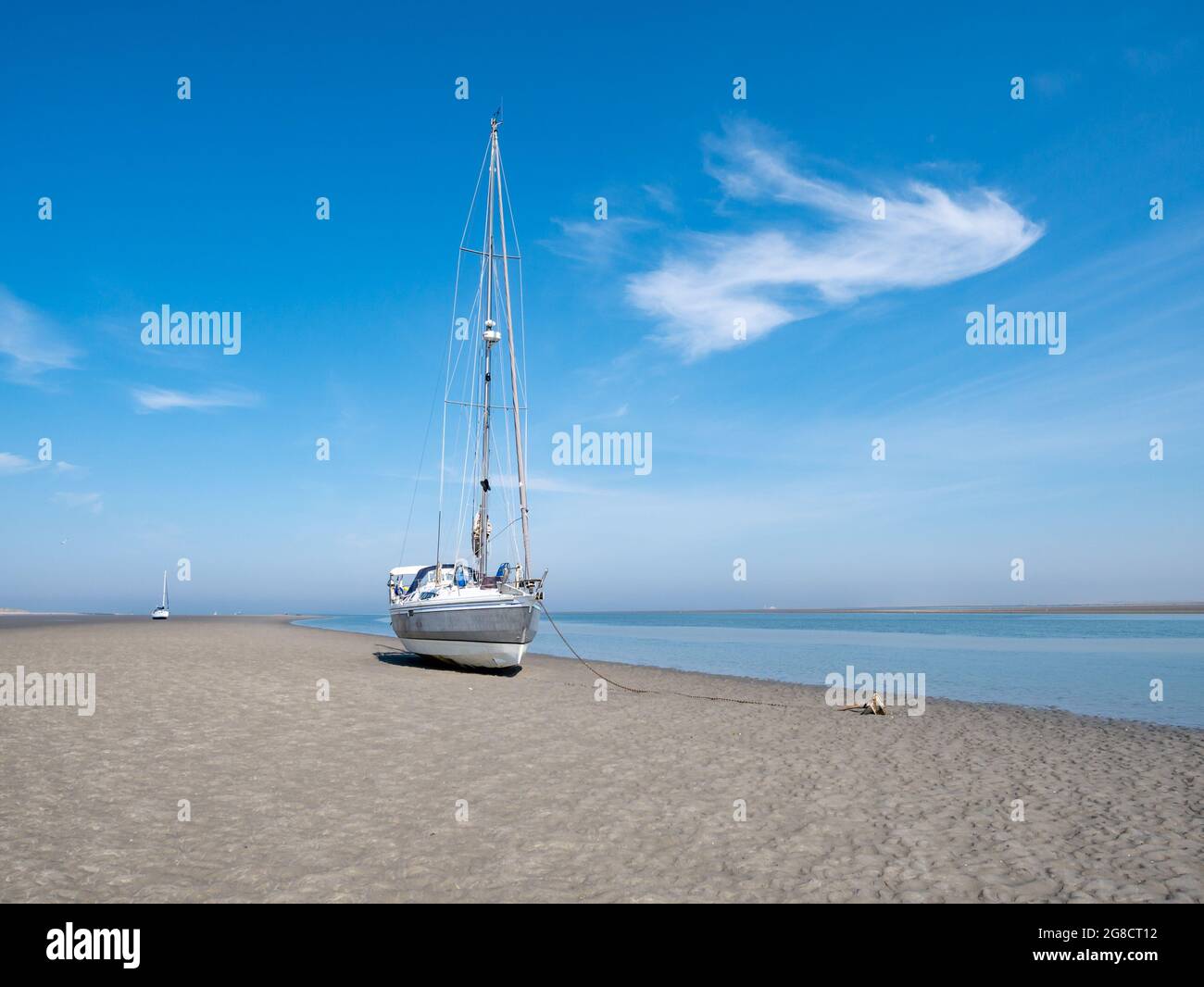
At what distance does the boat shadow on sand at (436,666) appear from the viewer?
1153 inches

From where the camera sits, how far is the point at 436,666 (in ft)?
103

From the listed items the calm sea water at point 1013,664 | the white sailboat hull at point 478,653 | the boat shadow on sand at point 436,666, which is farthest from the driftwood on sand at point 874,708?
the boat shadow on sand at point 436,666

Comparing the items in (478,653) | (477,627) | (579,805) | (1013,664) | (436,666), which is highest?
(477,627)

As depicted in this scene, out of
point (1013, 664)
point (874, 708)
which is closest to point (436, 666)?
point (874, 708)

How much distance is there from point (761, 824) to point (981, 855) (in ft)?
8.62

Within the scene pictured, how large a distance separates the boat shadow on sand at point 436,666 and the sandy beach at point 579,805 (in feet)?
32.3

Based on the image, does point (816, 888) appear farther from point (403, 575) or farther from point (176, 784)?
point (403, 575)

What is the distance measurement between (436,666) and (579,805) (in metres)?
22.6

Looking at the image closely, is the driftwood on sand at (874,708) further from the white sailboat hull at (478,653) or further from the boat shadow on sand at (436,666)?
the boat shadow on sand at (436,666)

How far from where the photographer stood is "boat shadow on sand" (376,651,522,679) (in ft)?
96.1

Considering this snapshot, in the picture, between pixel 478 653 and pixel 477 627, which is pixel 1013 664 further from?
pixel 477 627

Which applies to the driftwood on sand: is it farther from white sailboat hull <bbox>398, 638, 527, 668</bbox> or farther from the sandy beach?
white sailboat hull <bbox>398, 638, 527, 668</bbox>

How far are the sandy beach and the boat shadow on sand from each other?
9852 millimetres
